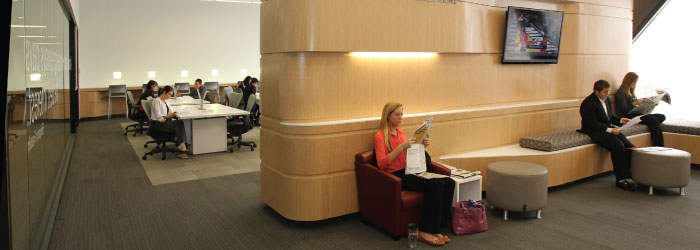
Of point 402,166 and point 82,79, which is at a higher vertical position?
point 82,79

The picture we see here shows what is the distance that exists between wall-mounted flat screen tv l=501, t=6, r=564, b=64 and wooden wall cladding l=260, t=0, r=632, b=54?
5.3 inches

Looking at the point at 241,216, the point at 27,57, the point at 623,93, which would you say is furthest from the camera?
the point at 623,93

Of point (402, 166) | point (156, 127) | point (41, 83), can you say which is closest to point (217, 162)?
point (156, 127)

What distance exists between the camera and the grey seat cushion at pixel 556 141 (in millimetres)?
6121

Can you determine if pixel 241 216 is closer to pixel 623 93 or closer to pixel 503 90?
pixel 503 90

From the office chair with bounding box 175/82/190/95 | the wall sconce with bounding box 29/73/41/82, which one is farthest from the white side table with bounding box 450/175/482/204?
the office chair with bounding box 175/82/190/95

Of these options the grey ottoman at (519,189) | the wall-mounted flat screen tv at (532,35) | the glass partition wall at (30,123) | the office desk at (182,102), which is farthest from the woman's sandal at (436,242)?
the office desk at (182,102)

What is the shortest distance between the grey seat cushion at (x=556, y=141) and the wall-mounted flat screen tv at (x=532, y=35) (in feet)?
3.51

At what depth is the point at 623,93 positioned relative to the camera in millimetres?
7809

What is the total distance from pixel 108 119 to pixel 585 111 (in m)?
13.0

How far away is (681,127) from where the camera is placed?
7.82 metres

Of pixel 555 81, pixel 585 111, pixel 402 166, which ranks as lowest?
pixel 402 166

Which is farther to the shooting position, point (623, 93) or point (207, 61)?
point (207, 61)

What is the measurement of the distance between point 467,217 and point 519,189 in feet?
2.57
